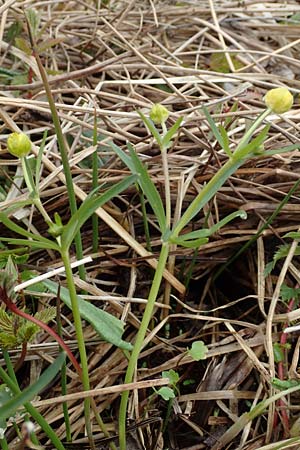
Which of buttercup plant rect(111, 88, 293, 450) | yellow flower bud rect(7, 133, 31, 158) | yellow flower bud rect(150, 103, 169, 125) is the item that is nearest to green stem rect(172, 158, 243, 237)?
buttercup plant rect(111, 88, 293, 450)

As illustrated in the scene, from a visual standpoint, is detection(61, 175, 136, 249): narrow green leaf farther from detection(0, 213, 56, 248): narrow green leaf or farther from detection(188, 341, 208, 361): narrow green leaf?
detection(188, 341, 208, 361): narrow green leaf

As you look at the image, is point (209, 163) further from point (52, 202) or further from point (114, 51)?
point (114, 51)

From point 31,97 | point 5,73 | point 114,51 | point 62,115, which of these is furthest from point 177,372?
point 114,51

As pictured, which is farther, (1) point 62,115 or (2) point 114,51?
(2) point 114,51

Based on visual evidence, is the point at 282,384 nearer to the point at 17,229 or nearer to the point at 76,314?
the point at 76,314

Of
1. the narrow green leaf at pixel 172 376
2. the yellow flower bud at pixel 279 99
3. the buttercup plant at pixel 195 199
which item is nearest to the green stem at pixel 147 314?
the buttercup plant at pixel 195 199

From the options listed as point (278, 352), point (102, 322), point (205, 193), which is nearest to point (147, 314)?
point (102, 322)

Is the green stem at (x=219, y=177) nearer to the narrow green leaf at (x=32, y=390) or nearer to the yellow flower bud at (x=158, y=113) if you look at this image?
the yellow flower bud at (x=158, y=113)

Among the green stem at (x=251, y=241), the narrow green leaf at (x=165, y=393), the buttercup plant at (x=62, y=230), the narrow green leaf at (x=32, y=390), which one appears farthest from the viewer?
the green stem at (x=251, y=241)
